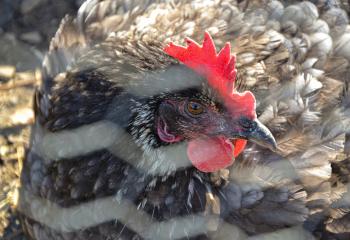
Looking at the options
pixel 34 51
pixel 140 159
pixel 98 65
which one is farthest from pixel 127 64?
pixel 34 51

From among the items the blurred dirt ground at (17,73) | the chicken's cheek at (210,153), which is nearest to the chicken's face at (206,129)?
the chicken's cheek at (210,153)

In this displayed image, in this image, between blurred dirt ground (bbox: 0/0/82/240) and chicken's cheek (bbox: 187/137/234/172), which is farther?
blurred dirt ground (bbox: 0/0/82/240)

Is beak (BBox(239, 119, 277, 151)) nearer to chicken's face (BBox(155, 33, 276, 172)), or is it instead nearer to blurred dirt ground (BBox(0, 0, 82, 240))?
chicken's face (BBox(155, 33, 276, 172))

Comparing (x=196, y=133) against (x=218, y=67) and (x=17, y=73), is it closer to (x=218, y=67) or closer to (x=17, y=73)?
(x=218, y=67)

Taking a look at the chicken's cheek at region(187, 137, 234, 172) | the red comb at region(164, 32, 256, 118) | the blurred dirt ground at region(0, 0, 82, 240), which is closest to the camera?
the red comb at region(164, 32, 256, 118)

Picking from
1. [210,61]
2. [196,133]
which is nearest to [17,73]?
[196,133]

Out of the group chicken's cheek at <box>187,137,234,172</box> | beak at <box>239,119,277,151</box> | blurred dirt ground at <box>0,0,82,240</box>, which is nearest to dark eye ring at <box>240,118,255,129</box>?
beak at <box>239,119,277,151</box>

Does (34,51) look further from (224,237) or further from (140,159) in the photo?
(224,237)
